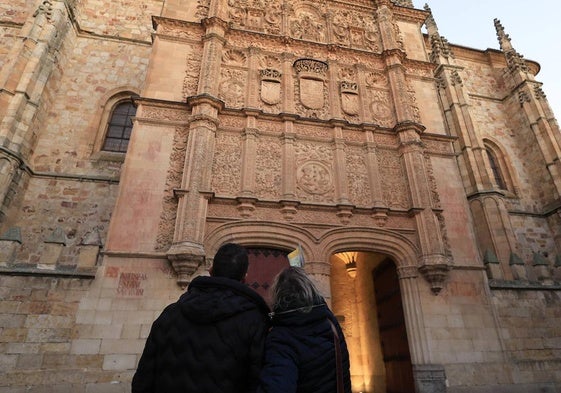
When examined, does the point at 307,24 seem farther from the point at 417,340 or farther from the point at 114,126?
the point at 417,340

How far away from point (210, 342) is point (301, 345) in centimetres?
53

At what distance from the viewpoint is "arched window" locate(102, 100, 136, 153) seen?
11791 mm

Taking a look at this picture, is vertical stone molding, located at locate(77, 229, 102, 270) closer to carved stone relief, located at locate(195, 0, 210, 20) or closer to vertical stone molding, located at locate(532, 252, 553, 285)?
carved stone relief, located at locate(195, 0, 210, 20)

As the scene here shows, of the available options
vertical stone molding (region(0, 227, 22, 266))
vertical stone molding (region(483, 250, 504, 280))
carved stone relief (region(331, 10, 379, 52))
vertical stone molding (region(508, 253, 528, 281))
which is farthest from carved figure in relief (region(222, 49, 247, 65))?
vertical stone molding (region(508, 253, 528, 281))

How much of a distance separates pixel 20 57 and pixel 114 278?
8.64 meters

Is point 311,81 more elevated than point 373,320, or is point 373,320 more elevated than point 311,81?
point 311,81

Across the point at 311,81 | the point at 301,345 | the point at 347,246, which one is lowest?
the point at 301,345

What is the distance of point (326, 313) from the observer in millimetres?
1968

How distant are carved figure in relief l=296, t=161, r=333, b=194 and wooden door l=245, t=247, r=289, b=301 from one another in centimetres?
193

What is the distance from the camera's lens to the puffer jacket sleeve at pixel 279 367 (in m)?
1.66

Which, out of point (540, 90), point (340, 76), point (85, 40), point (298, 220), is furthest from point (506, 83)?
point (85, 40)

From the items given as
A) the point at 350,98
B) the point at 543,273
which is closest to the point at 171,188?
the point at 350,98

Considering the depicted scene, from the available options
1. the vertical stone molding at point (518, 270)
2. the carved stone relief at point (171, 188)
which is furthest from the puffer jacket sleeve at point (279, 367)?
the vertical stone molding at point (518, 270)

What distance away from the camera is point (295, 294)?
1.95 meters
